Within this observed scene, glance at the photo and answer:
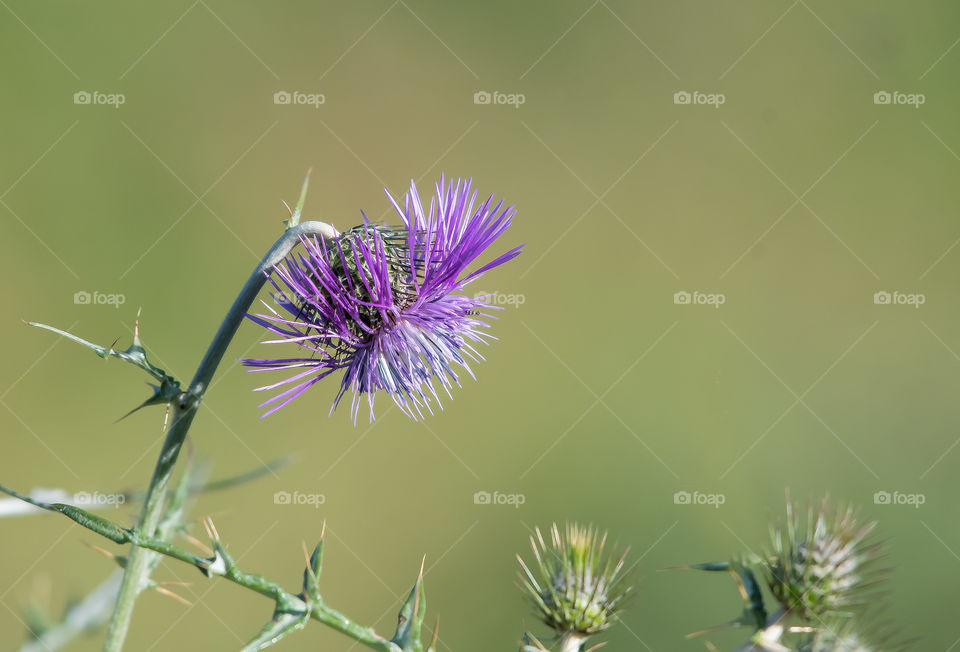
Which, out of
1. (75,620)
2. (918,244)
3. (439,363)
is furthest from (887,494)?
(75,620)

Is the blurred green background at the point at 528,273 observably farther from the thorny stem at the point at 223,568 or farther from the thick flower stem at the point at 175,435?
→ the thorny stem at the point at 223,568

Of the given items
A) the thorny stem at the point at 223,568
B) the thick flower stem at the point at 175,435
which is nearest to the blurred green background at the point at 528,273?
the thick flower stem at the point at 175,435

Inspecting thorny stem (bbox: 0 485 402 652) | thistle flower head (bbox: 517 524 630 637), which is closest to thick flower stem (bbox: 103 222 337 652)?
thorny stem (bbox: 0 485 402 652)

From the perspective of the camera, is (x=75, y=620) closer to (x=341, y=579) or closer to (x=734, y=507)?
(x=341, y=579)

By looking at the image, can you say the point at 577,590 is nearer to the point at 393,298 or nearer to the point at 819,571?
the point at 819,571

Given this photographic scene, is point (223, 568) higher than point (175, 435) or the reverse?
the reverse

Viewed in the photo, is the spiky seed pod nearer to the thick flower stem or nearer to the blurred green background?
the thick flower stem

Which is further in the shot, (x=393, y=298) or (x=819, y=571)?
(x=393, y=298)

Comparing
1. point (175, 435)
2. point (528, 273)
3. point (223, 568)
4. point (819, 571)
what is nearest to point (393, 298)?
point (175, 435)
